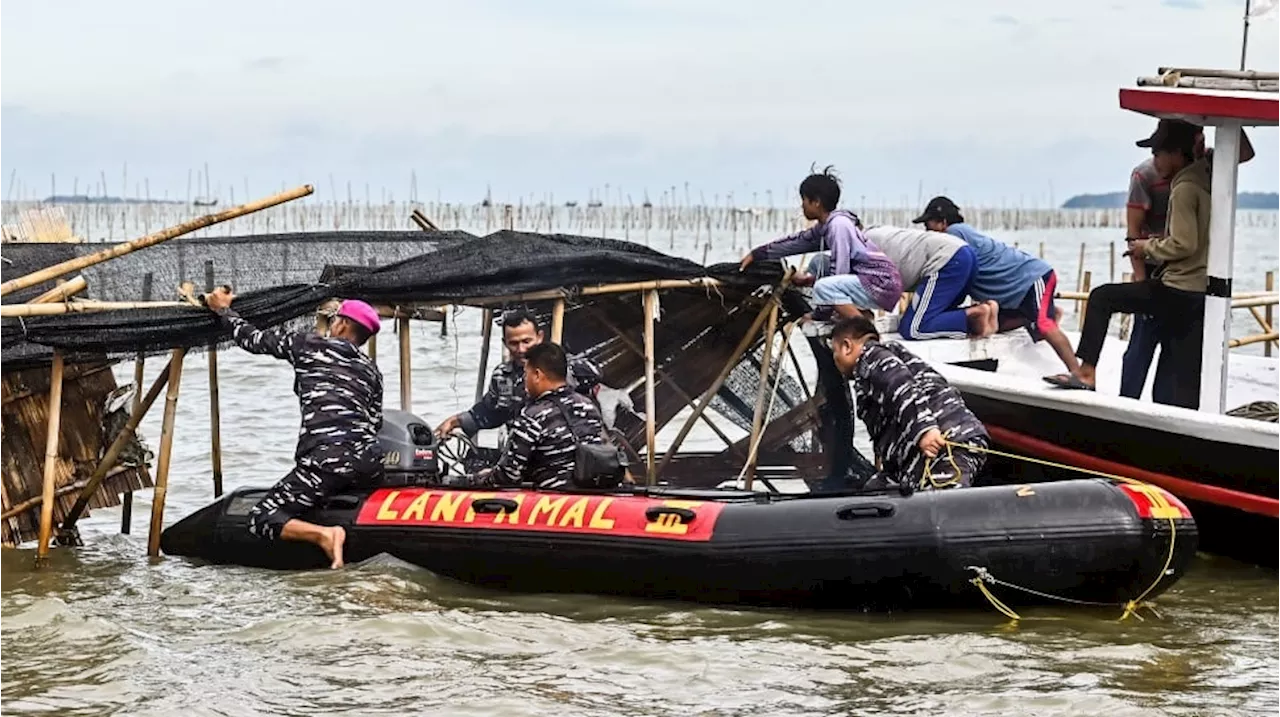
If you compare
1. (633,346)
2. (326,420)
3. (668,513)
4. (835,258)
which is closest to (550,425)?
(668,513)

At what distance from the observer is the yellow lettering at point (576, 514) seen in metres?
9.08

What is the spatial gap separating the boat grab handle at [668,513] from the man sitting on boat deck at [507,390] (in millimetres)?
1815

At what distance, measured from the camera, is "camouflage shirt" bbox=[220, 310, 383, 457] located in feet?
31.8

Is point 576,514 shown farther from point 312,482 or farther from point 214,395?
point 214,395

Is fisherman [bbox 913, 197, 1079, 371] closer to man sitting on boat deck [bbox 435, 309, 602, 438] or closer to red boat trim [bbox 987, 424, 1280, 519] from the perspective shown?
red boat trim [bbox 987, 424, 1280, 519]

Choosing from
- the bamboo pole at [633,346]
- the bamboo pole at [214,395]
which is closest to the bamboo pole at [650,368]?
the bamboo pole at [633,346]

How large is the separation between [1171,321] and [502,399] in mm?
4085

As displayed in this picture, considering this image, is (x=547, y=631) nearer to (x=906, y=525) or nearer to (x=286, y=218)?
(x=906, y=525)

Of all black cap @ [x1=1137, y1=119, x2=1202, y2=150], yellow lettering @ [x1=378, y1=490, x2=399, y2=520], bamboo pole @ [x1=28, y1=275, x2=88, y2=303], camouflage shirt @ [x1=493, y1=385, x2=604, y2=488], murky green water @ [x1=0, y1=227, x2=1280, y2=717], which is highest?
black cap @ [x1=1137, y1=119, x2=1202, y2=150]

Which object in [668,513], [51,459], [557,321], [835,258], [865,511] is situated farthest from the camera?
[835,258]

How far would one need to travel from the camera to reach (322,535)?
31.7 ft

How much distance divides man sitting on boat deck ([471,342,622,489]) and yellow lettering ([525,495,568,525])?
0.87ft

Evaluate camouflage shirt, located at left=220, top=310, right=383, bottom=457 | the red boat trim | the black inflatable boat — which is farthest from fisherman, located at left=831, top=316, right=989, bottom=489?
camouflage shirt, located at left=220, top=310, right=383, bottom=457

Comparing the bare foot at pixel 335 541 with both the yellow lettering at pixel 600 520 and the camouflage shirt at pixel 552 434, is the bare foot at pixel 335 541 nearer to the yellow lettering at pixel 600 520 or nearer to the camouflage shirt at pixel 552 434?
the camouflage shirt at pixel 552 434
